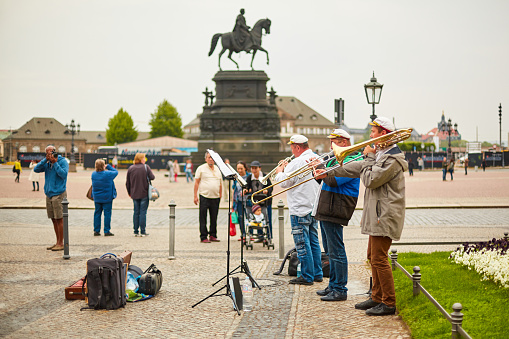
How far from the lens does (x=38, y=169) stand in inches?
470

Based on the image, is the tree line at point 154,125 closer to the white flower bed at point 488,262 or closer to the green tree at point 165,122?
the green tree at point 165,122

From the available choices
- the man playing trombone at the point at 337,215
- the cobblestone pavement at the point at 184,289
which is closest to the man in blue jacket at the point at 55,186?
the cobblestone pavement at the point at 184,289

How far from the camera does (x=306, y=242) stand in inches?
326

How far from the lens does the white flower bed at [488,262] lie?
6708 millimetres

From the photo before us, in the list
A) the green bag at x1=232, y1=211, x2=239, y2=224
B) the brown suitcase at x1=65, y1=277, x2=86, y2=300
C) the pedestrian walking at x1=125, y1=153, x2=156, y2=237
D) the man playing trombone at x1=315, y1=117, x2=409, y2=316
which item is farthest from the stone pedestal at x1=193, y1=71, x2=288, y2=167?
the man playing trombone at x1=315, y1=117, x2=409, y2=316

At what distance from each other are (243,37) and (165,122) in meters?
70.5

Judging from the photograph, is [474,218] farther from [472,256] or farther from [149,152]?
[149,152]

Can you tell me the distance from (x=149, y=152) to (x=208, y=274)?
8815cm

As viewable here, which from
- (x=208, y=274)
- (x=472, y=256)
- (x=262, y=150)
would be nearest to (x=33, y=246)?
(x=208, y=274)

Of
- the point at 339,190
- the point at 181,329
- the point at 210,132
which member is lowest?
the point at 181,329

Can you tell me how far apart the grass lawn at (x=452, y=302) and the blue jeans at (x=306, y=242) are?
1.18 metres

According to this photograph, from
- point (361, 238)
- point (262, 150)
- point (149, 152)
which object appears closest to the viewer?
point (361, 238)

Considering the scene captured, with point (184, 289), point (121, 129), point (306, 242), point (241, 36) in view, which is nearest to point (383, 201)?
point (306, 242)

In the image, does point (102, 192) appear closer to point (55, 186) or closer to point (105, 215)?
point (105, 215)
